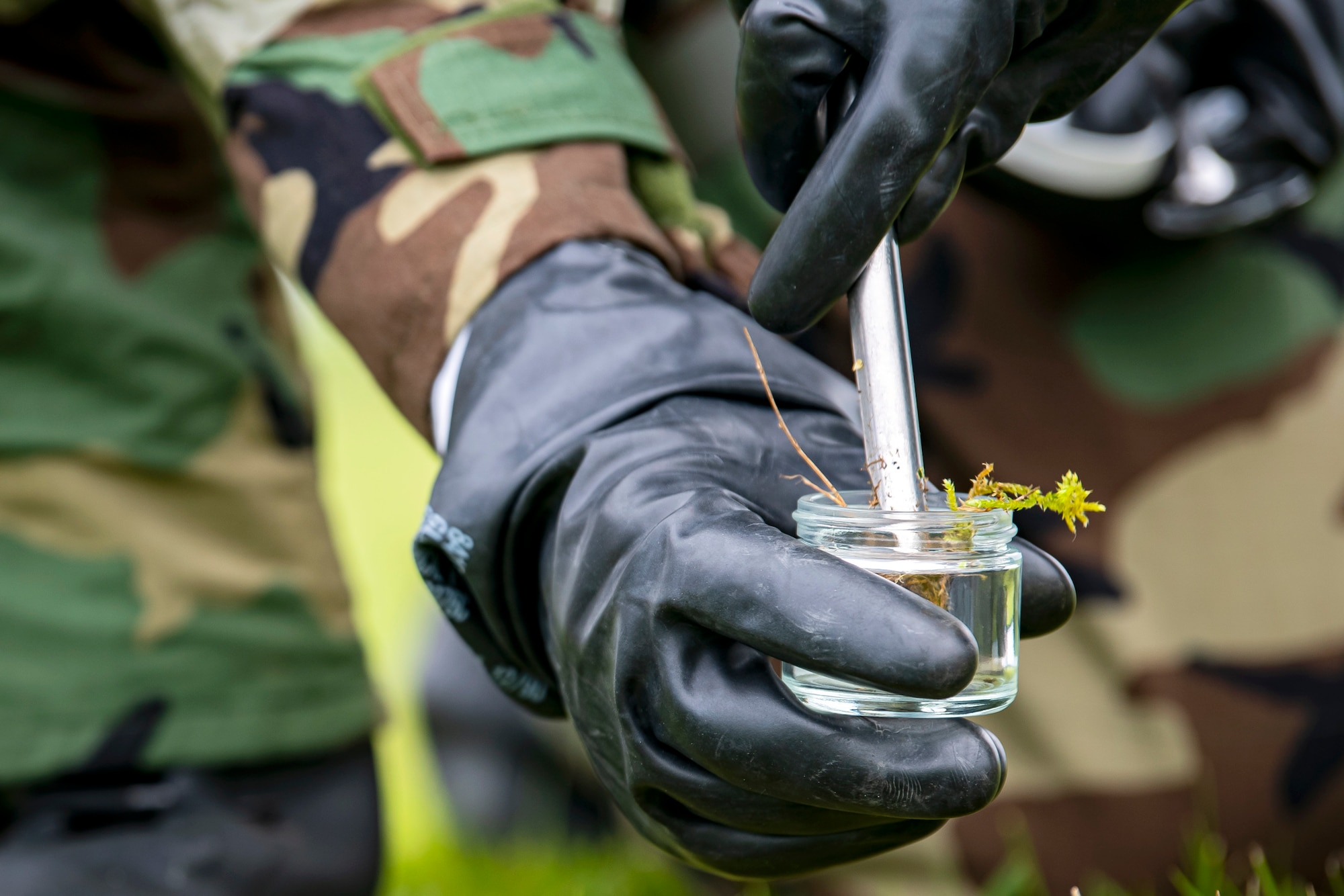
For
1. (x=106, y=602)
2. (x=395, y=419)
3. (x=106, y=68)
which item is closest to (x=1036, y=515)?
(x=106, y=602)

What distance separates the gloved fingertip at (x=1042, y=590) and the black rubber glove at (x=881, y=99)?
0.23 metres

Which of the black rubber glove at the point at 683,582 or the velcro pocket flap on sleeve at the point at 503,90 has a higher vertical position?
the velcro pocket flap on sleeve at the point at 503,90

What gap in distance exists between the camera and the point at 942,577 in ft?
2.07

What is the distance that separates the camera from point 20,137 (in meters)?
1.25

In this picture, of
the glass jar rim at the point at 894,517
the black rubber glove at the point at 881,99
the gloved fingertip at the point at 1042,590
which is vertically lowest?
the gloved fingertip at the point at 1042,590

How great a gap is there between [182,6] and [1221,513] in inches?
56.9

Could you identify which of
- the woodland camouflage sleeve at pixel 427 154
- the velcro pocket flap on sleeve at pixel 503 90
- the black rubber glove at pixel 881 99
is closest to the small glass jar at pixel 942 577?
the black rubber glove at pixel 881 99

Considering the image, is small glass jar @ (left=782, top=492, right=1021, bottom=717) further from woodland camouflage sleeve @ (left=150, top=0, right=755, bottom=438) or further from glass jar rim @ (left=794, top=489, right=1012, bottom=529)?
woodland camouflage sleeve @ (left=150, top=0, right=755, bottom=438)

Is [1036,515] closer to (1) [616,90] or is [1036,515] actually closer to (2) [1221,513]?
(2) [1221,513]

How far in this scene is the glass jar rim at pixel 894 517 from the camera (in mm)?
618

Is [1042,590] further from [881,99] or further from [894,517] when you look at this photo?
[881,99]

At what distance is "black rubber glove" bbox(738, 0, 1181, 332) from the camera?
640mm

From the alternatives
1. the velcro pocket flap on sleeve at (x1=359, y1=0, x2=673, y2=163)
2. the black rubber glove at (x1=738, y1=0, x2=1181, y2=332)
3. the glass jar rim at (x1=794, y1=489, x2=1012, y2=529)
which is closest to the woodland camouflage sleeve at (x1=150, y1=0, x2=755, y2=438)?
the velcro pocket flap on sleeve at (x1=359, y1=0, x2=673, y2=163)

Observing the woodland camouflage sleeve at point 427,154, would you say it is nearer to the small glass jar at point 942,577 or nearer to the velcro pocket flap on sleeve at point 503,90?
the velcro pocket flap on sleeve at point 503,90
